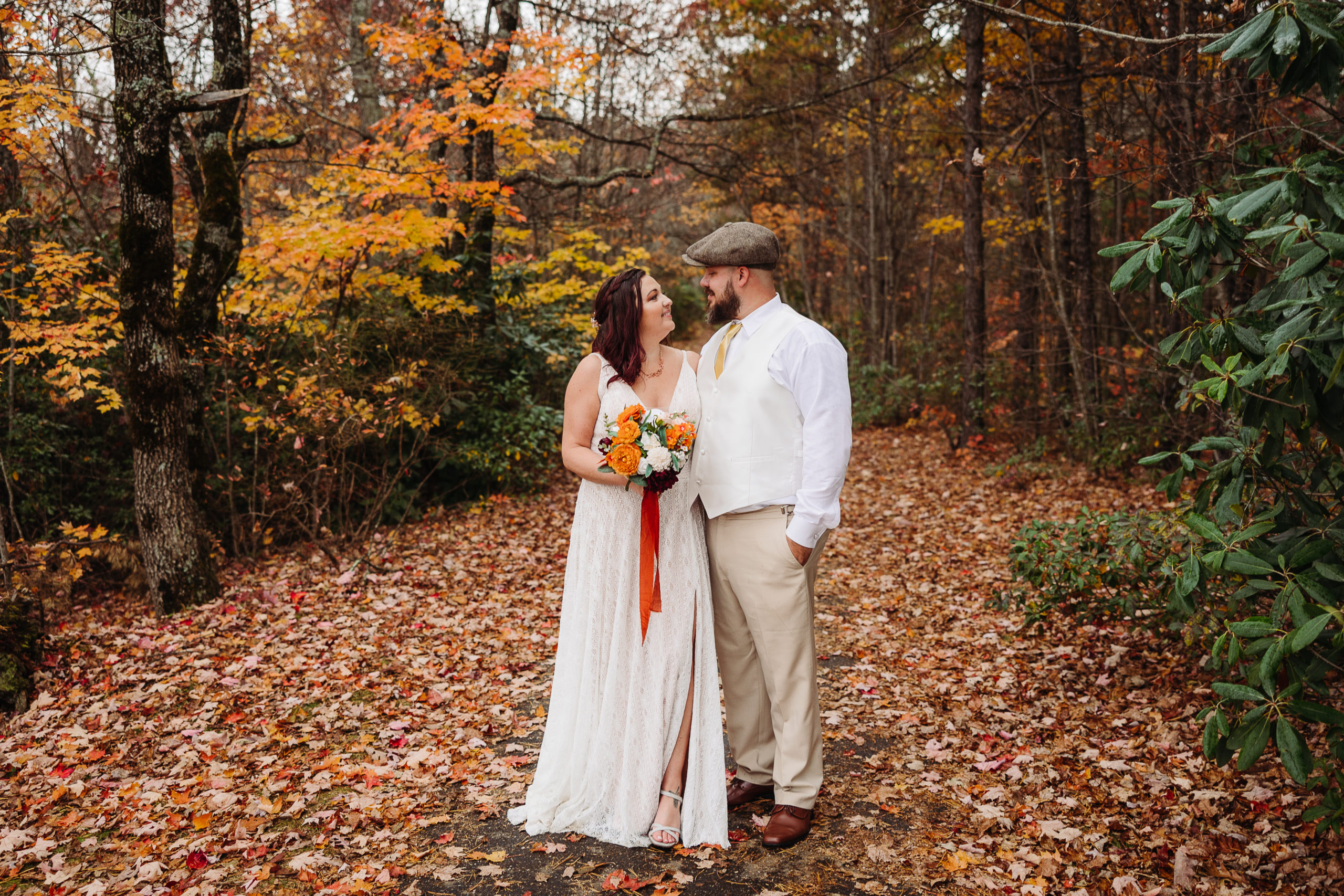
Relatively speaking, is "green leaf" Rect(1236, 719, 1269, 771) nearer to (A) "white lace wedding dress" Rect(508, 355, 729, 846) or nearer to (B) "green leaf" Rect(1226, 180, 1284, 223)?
(B) "green leaf" Rect(1226, 180, 1284, 223)

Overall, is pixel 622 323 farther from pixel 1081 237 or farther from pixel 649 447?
pixel 1081 237

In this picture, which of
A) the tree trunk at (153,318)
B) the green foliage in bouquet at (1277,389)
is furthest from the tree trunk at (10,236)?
the green foliage in bouquet at (1277,389)

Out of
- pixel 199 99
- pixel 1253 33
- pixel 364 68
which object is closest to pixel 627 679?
pixel 1253 33

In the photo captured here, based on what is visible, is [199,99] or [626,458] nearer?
[626,458]

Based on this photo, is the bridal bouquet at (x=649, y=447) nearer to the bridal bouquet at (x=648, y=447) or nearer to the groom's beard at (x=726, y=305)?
the bridal bouquet at (x=648, y=447)

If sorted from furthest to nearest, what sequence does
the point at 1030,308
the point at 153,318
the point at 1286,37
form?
the point at 1030,308
the point at 153,318
the point at 1286,37

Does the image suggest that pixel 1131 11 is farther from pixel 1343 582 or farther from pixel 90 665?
pixel 90 665

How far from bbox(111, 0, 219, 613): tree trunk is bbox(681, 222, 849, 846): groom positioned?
16.2 ft

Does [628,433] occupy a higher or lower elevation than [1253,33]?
lower

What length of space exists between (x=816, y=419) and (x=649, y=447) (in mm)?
654

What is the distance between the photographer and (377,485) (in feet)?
30.3

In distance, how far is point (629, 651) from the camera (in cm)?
362

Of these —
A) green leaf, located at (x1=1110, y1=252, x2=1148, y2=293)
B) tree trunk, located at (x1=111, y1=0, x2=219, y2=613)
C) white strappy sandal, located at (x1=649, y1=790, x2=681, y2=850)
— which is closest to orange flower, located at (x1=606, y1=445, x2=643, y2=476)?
white strappy sandal, located at (x1=649, y1=790, x2=681, y2=850)

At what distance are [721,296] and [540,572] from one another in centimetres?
501
